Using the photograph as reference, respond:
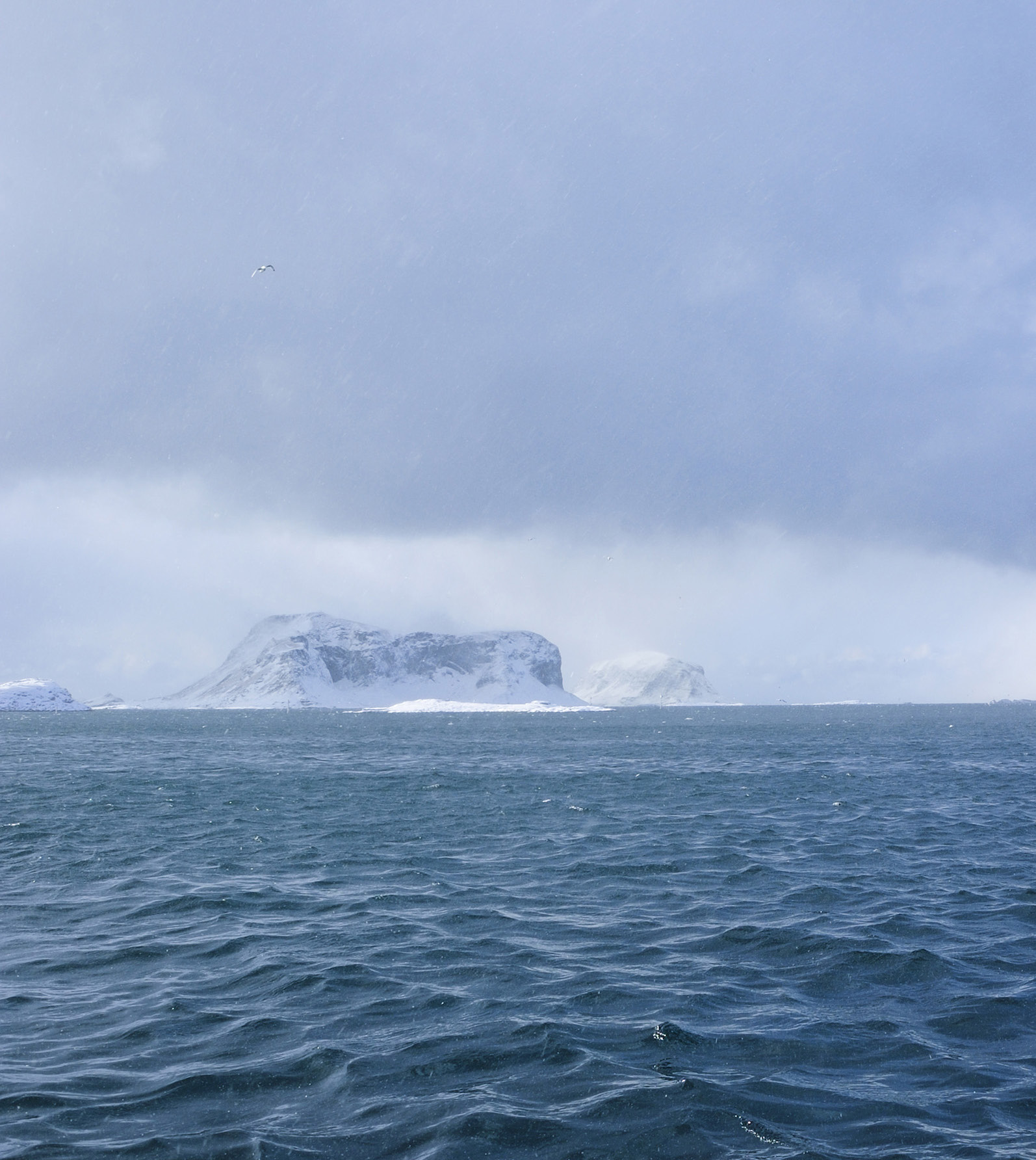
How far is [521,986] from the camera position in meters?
18.2

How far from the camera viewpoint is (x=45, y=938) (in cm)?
2202

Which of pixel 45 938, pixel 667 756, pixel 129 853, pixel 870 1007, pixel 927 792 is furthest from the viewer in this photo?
pixel 667 756

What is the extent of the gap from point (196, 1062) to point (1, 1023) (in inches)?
189

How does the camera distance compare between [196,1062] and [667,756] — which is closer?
[196,1062]

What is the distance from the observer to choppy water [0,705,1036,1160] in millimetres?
12266

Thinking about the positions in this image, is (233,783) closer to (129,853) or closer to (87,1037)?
(129,853)

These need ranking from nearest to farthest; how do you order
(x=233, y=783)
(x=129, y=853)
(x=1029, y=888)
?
(x=1029, y=888), (x=129, y=853), (x=233, y=783)

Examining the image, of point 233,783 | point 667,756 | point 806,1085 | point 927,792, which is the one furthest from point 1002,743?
point 806,1085

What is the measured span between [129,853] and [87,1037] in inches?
811

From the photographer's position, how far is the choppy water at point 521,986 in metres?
12.3

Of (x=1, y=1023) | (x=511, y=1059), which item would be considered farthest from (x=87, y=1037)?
(x=511, y=1059)

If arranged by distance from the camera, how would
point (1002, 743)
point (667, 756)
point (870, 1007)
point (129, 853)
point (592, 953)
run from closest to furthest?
point (870, 1007) < point (592, 953) < point (129, 853) < point (667, 756) < point (1002, 743)

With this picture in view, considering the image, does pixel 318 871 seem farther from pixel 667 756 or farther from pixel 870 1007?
pixel 667 756

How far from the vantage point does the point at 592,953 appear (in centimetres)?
2036
